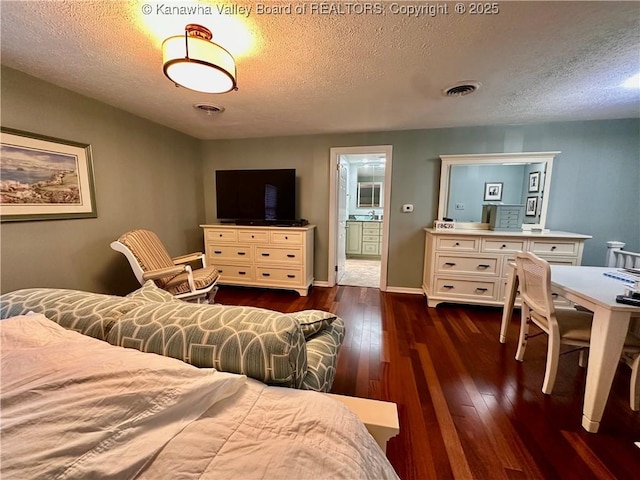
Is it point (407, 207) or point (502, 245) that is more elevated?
point (407, 207)

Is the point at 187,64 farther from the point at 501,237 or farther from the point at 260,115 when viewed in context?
the point at 501,237

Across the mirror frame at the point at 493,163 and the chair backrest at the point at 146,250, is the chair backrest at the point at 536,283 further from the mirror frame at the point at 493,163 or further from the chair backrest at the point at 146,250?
the chair backrest at the point at 146,250

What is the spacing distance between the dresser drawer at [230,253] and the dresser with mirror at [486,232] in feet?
7.69

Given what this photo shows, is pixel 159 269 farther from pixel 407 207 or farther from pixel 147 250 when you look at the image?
pixel 407 207

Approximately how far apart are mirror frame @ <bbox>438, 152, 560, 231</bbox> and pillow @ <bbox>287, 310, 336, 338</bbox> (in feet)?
8.85

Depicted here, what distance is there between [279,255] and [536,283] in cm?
260

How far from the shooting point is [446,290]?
3000 millimetres

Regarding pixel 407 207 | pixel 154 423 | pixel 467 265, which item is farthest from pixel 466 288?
pixel 154 423

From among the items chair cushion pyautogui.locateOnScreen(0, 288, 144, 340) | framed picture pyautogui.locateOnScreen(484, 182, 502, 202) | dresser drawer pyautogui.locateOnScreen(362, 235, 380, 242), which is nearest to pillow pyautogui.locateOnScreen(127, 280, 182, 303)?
chair cushion pyautogui.locateOnScreen(0, 288, 144, 340)

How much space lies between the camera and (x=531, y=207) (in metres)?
3.08

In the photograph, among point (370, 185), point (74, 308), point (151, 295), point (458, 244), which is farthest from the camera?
point (370, 185)

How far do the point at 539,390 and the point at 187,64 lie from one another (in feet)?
9.66

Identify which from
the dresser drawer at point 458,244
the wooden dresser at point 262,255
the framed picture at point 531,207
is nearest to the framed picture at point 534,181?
the framed picture at point 531,207

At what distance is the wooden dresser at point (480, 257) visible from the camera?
2670 mm
